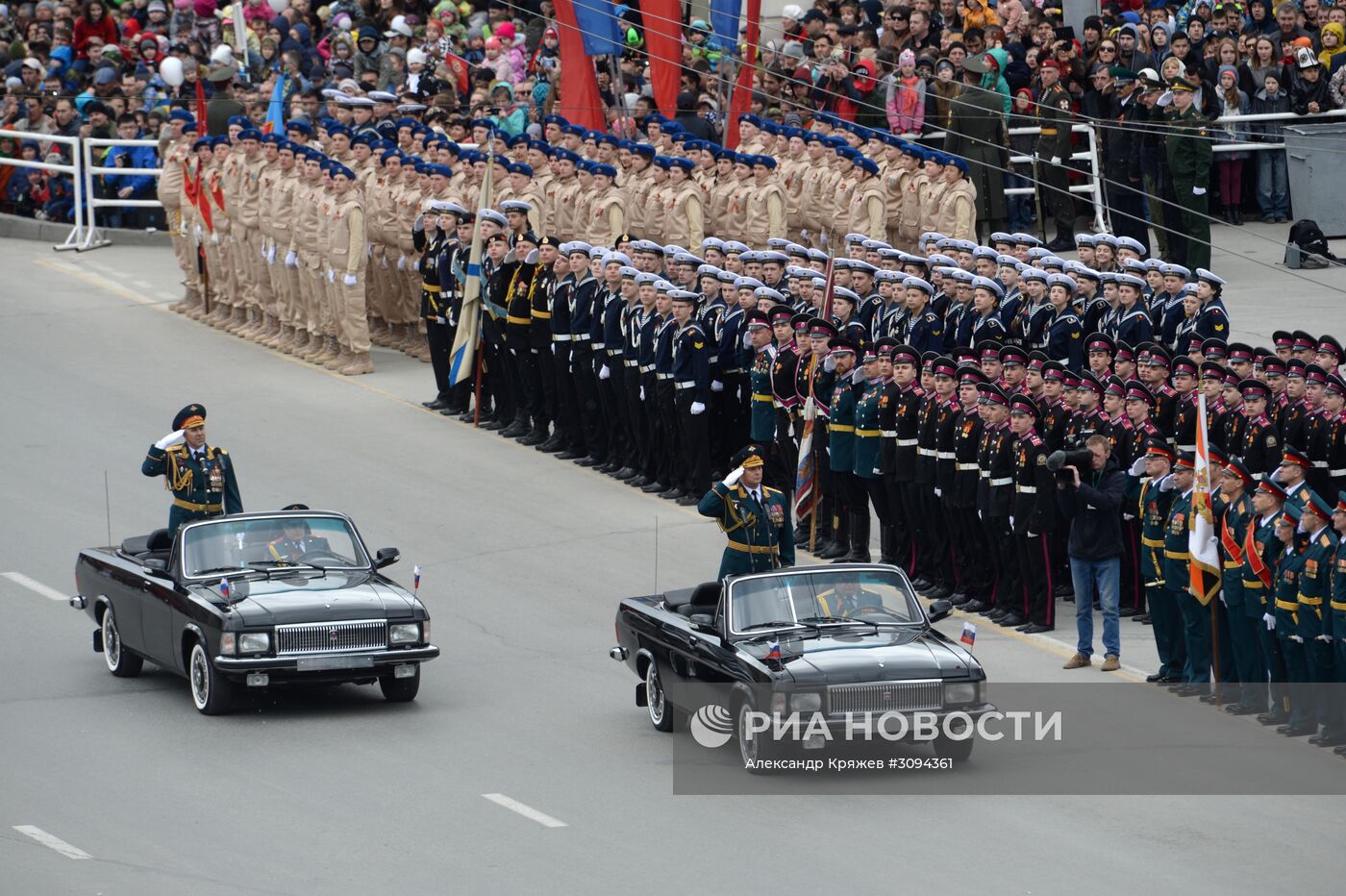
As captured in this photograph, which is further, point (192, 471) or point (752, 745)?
point (192, 471)

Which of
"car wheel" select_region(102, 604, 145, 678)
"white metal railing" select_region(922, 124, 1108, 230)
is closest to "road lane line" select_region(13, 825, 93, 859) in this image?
"car wheel" select_region(102, 604, 145, 678)

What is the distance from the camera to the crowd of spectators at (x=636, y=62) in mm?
27922

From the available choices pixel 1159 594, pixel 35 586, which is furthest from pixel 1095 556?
pixel 35 586

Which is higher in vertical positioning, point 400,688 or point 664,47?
point 664,47

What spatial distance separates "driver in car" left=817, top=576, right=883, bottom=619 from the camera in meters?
14.8

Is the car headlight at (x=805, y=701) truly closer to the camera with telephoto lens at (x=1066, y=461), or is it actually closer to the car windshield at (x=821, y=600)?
the car windshield at (x=821, y=600)

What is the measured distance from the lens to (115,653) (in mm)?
17078

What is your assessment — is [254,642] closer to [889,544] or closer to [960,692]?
[960,692]

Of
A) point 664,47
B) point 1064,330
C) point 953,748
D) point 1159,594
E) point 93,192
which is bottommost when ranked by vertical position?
point 953,748

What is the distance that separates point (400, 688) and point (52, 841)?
350cm

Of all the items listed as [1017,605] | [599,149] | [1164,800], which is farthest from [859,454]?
[599,149]

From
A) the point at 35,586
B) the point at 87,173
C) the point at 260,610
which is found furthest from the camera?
the point at 87,173

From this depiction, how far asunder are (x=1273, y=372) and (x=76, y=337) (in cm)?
1596

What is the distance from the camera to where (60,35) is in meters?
35.8
